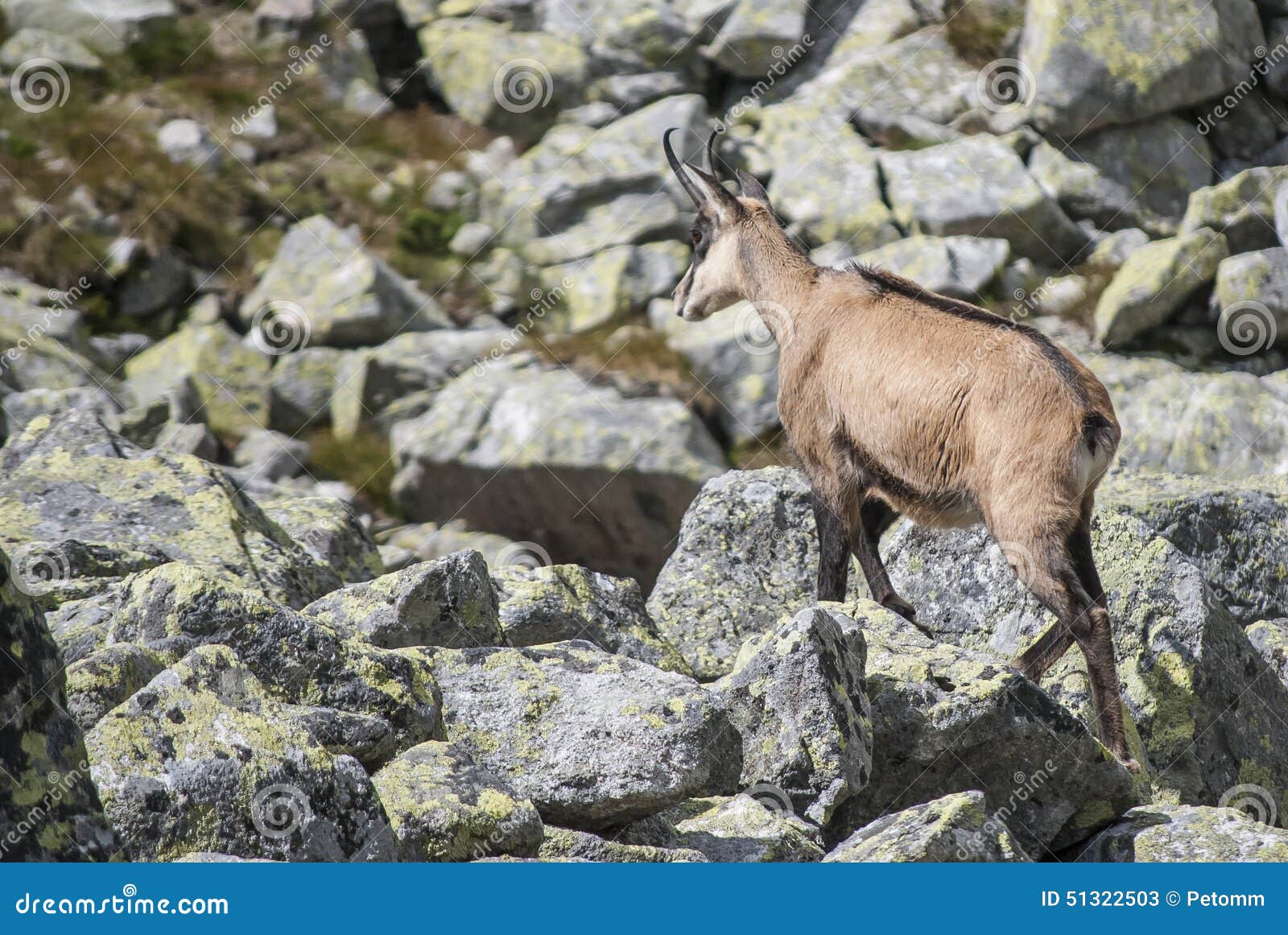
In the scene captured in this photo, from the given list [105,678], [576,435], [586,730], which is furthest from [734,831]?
[576,435]

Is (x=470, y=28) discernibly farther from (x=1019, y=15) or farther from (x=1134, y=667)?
(x=1134, y=667)

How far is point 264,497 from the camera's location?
45.9 ft

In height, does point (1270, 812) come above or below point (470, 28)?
below

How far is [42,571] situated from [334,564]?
2.07 meters

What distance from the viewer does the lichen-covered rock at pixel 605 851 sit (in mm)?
5441

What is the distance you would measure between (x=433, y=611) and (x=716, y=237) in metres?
4.48

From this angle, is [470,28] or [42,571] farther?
[470,28]

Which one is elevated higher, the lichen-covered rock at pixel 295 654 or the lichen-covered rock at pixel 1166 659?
the lichen-covered rock at pixel 295 654

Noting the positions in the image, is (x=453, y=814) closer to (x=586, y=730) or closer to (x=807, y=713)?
(x=586, y=730)

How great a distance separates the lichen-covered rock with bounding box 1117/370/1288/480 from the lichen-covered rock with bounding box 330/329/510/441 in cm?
1057

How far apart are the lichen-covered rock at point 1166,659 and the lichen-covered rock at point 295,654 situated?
7.85 feet

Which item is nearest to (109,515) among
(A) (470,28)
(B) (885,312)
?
(B) (885,312)

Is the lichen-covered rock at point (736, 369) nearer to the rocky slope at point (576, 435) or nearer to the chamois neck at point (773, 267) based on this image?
the rocky slope at point (576, 435)

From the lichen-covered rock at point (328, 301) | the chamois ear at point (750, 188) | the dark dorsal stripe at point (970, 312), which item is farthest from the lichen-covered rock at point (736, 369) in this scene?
the dark dorsal stripe at point (970, 312)
